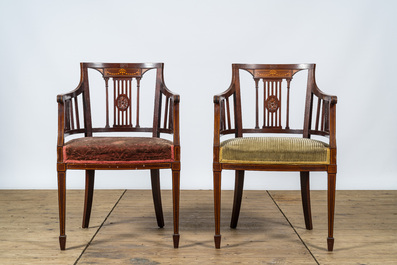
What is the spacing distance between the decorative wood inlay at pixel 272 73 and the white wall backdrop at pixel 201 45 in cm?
104

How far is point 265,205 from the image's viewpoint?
11.7 feet

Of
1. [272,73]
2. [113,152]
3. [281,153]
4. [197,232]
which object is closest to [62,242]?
[113,152]

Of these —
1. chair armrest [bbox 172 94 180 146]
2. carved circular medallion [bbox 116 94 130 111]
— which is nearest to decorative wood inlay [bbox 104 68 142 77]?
carved circular medallion [bbox 116 94 130 111]

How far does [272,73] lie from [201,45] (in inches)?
46.6

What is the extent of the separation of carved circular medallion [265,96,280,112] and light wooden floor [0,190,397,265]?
0.70 m

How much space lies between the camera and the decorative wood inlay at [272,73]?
3.00 m

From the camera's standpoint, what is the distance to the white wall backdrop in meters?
4.03

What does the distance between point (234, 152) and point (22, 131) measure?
90.0 inches

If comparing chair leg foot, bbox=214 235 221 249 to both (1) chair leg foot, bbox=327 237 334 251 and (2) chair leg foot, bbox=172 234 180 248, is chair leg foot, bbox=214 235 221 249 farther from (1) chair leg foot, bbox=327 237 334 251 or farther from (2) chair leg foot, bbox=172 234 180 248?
(1) chair leg foot, bbox=327 237 334 251

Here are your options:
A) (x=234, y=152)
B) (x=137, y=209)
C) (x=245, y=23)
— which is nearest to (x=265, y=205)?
(x=137, y=209)

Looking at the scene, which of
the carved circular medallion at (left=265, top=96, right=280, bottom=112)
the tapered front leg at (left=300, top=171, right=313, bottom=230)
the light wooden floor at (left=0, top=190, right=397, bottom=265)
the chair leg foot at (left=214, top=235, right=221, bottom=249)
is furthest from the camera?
the carved circular medallion at (left=265, top=96, right=280, bottom=112)

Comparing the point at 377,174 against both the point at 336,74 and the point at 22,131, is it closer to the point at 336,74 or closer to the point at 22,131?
the point at 336,74

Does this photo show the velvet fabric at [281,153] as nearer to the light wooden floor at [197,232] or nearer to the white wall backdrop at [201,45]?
the light wooden floor at [197,232]

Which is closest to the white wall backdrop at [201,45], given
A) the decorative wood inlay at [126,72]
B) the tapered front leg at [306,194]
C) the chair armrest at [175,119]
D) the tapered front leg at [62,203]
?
the decorative wood inlay at [126,72]
